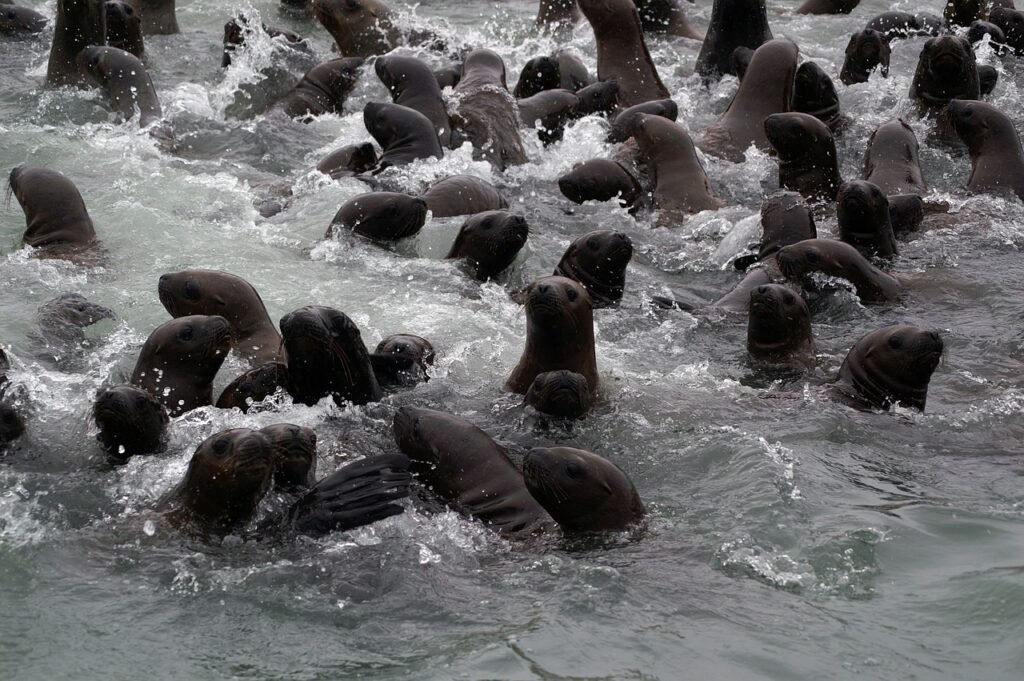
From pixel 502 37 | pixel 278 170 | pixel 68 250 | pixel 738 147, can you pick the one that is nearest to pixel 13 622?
pixel 68 250

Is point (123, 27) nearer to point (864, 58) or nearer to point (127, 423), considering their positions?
point (864, 58)

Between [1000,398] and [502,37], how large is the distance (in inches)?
339

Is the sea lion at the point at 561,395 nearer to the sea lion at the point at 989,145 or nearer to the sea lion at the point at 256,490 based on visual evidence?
the sea lion at the point at 256,490

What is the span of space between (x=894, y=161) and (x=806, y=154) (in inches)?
26.2

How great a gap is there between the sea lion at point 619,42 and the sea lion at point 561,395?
6.00 m

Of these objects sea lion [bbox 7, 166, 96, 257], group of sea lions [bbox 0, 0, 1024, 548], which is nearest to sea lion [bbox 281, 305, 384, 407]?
group of sea lions [bbox 0, 0, 1024, 548]

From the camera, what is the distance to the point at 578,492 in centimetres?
574

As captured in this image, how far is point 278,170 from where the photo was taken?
11047 mm

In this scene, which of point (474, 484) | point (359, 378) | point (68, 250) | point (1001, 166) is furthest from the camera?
point (1001, 166)

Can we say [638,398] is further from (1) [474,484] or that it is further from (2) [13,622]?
(2) [13,622]

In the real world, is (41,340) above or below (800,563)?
below

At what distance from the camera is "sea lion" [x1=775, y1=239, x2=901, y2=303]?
857 centimetres

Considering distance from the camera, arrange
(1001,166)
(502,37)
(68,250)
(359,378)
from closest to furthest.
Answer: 1. (359,378)
2. (68,250)
3. (1001,166)
4. (502,37)

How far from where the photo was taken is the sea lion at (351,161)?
10492mm
